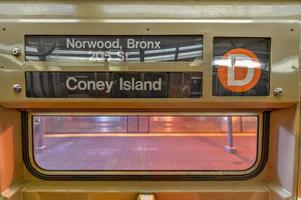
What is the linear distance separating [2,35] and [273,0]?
1.16 metres

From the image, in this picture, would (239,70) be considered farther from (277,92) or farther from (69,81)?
(69,81)

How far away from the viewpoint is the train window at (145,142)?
157cm

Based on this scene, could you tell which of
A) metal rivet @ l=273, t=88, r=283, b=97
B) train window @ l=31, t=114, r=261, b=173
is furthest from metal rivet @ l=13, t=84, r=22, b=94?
metal rivet @ l=273, t=88, r=283, b=97

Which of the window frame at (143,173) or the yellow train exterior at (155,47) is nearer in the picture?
the yellow train exterior at (155,47)

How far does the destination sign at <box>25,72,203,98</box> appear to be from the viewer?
1.28 m

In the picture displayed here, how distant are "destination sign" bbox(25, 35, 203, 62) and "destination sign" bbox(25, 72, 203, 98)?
0.22ft

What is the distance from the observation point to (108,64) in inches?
50.5

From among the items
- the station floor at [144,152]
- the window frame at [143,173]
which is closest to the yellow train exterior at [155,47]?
the window frame at [143,173]

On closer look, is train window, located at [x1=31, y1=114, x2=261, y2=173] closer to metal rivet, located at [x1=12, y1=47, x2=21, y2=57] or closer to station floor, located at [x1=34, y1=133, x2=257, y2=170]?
station floor, located at [x1=34, y1=133, x2=257, y2=170]

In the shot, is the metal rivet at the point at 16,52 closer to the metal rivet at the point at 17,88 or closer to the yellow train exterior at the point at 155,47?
the yellow train exterior at the point at 155,47

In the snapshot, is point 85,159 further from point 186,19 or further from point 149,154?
point 186,19

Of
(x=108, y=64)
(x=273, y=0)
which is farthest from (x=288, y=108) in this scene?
(x=108, y=64)

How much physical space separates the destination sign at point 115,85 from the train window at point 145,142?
0.26 m

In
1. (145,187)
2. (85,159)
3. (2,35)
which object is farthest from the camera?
(85,159)
